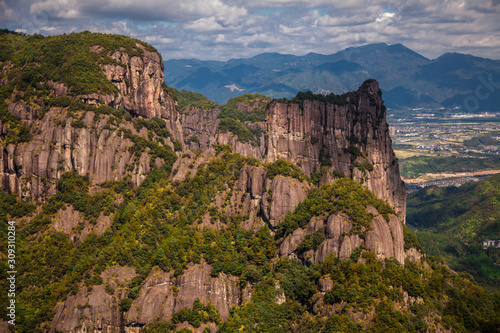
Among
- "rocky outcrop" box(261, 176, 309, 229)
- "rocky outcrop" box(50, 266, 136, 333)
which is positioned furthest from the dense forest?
"rocky outcrop" box(50, 266, 136, 333)

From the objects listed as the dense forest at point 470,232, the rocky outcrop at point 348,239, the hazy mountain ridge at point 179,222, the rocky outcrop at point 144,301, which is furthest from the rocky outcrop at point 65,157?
the dense forest at point 470,232

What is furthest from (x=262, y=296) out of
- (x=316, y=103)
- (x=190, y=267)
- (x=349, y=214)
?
(x=316, y=103)

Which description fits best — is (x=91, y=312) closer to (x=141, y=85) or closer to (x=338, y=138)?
(x=141, y=85)

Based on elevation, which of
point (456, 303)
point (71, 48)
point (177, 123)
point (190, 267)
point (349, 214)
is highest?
point (71, 48)

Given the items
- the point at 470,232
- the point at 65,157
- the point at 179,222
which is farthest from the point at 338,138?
the point at 65,157

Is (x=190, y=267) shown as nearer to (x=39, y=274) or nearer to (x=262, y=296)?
(x=262, y=296)

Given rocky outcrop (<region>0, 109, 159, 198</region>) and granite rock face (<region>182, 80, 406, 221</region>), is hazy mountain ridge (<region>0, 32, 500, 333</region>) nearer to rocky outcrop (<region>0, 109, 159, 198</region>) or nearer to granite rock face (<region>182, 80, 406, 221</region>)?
rocky outcrop (<region>0, 109, 159, 198</region>)
